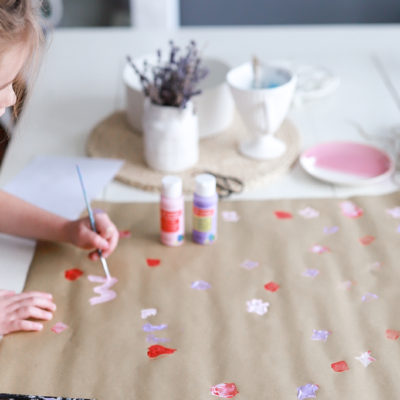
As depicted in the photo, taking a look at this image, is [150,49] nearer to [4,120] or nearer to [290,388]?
[4,120]

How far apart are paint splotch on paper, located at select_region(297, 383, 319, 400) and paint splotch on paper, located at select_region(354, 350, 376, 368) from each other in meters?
0.08

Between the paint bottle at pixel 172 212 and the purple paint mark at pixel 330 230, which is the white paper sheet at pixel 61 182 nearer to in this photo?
the paint bottle at pixel 172 212

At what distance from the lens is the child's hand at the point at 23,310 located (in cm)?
96

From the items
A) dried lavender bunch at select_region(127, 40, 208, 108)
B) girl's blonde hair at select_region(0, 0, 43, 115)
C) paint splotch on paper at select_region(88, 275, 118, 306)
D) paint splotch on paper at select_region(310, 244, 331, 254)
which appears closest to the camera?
girl's blonde hair at select_region(0, 0, 43, 115)

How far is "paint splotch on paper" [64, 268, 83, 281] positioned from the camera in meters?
1.06

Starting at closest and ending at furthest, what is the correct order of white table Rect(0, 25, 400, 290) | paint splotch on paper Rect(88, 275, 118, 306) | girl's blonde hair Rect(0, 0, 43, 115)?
girl's blonde hair Rect(0, 0, 43, 115)
paint splotch on paper Rect(88, 275, 118, 306)
white table Rect(0, 25, 400, 290)

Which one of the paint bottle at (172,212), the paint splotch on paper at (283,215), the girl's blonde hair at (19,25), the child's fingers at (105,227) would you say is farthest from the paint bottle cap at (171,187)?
the girl's blonde hair at (19,25)

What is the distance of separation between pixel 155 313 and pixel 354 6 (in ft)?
7.18

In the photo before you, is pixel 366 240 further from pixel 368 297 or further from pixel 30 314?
pixel 30 314

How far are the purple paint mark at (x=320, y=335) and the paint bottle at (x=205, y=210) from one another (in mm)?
271

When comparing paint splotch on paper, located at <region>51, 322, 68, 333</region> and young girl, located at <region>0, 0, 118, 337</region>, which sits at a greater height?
young girl, located at <region>0, 0, 118, 337</region>

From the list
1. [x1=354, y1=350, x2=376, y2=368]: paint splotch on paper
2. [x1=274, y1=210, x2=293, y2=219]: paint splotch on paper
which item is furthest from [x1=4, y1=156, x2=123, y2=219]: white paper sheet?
[x1=354, y1=350, x2=376, y2=368]: paint splotch on paper

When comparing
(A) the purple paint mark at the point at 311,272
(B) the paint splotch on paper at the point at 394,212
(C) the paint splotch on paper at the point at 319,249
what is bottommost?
(A) the purple paint mark at the point at 311,272

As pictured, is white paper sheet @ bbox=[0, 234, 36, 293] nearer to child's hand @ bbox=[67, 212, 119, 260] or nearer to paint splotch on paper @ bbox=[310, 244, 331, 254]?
child's hand @ bbox=[67, 212, 119, 260]
